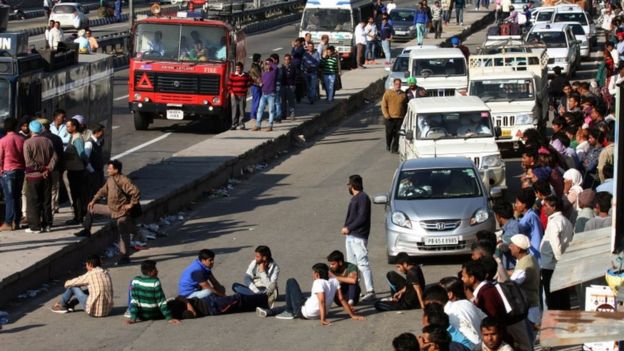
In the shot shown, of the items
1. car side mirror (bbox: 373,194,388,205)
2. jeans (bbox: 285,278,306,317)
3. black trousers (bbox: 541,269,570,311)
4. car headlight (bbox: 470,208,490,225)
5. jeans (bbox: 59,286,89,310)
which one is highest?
black trousers (bbox: 541,269,570,311)

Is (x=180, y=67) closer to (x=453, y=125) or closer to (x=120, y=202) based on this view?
(x=453, y=125)

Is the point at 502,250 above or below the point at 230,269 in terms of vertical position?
above

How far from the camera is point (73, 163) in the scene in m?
20.7

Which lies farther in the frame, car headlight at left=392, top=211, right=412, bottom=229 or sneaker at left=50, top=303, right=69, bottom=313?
car headlight at left=392, top=211, right=412, bottom=229

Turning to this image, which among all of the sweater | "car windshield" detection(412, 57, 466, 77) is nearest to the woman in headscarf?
the sweater

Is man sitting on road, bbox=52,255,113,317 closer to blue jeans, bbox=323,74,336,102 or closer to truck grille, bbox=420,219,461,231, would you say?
truck grille, bbox=420,219,461,231

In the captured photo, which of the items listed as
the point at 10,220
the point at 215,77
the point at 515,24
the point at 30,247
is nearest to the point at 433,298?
the point at 30,247

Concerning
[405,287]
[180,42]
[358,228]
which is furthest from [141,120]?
[405,287]

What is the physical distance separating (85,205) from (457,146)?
6715 mm

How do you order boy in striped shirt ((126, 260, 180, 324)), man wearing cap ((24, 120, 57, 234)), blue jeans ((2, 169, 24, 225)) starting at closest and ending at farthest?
boy in striped shirt ((126, 260, 180, 324)) → man wearing cap ((24, 120, 57, 234)) → blue jeans ((2, 169, 24, 225))

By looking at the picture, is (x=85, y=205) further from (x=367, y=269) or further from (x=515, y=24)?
(x=515, y=24)

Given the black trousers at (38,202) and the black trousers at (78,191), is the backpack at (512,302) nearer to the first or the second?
the black trousers at (38,202)

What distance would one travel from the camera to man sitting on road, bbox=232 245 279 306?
16859 millimetres

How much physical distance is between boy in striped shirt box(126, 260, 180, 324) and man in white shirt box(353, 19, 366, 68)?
32939mm
